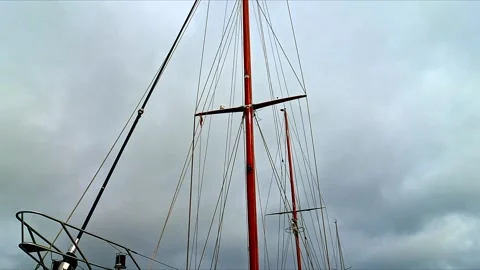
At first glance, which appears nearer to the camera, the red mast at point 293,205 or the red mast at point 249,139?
the red mast at point 249,139

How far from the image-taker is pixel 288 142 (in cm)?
4431

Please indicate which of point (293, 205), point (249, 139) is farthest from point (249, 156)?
point (293, 205)

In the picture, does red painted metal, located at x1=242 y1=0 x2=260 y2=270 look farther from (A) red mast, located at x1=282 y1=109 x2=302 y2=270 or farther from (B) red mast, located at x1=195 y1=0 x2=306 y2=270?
(A) red mast, located at x1=282 y1=109 x2=302 y2=270

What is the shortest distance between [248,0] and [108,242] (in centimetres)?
1545

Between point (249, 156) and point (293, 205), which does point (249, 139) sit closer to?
point (249, 156)

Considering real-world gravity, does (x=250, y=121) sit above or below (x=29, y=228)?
above

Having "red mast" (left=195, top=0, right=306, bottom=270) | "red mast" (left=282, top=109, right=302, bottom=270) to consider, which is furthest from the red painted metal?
"red mast" (left=282, top=109, right=302, bottom=270)

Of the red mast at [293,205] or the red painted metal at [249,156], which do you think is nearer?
the red painted metal at [249,156]

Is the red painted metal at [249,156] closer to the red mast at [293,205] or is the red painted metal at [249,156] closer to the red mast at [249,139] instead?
the red mast at [249,139]

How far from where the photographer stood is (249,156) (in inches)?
653

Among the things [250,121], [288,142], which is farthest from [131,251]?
[288,142]

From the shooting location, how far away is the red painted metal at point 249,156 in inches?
580

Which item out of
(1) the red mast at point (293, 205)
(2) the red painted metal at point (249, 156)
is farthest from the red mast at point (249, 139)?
(1) the red mast at point (293, 205)

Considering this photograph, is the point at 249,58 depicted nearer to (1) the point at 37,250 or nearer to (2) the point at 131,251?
(2) the point at 131,251
